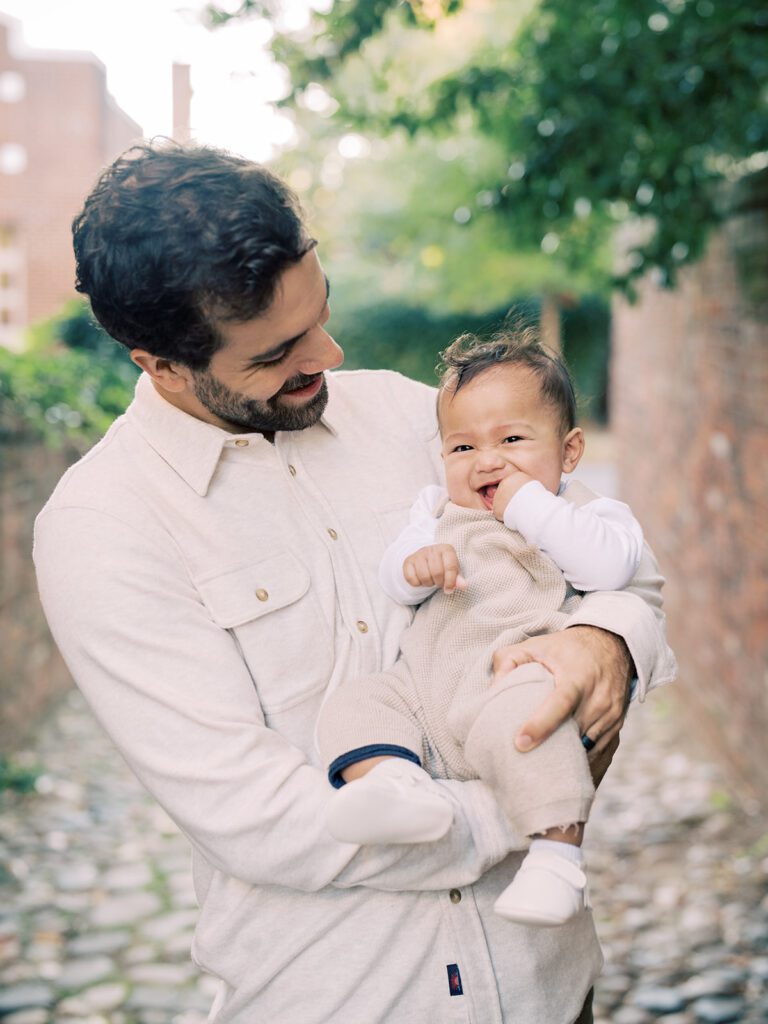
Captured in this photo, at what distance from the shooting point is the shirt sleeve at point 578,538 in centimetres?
210

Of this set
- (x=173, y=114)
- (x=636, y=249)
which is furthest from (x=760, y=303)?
(x=173, y=114)

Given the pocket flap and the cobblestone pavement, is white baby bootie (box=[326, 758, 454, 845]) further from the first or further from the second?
the cobblestone pavement

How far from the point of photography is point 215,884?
200 cm

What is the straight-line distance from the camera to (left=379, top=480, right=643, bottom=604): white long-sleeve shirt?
82.8 inches

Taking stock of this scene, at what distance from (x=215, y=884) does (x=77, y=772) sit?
4.78 meters

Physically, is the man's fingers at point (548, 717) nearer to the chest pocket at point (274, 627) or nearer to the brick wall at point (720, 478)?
the chest pocket at point (274, 627)

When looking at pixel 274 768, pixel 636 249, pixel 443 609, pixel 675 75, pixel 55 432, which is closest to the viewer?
pixel 274 768

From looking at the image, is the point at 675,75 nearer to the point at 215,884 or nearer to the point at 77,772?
the point at 215,884

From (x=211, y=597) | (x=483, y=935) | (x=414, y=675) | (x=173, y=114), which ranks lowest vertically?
(x=483, y=935)

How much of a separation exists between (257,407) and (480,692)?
24.4 inches

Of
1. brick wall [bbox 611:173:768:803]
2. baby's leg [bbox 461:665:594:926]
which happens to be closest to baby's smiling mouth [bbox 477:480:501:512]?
baby's leg [bbox 461:665:594:926]

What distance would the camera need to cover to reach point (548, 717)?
5.92 ft

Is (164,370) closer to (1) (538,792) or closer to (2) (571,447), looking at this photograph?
(2) (571,447)

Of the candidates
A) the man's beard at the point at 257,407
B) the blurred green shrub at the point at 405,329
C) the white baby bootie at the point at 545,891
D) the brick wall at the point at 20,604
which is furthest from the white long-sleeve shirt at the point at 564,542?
the blurred green shrub at the point at 405,329
